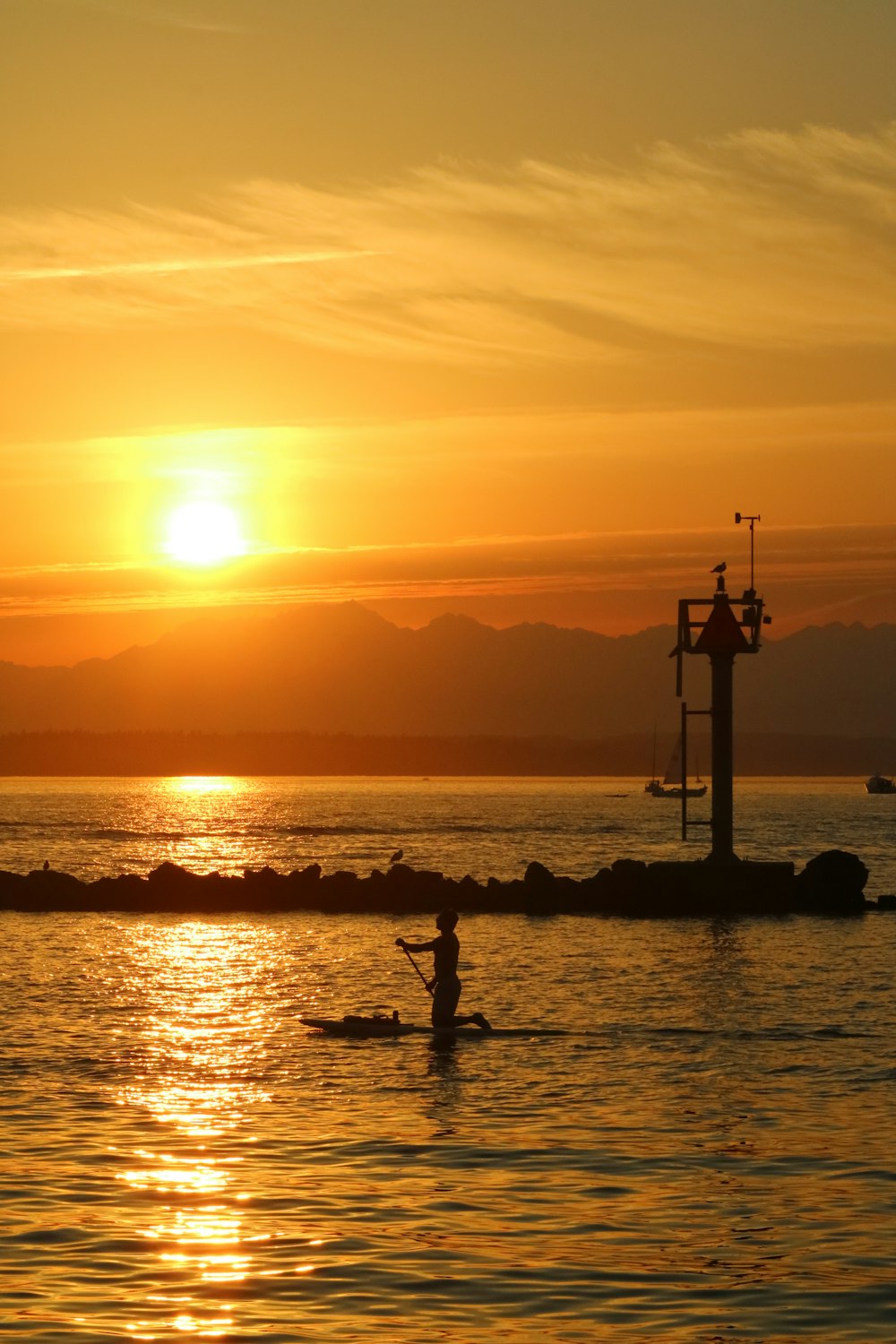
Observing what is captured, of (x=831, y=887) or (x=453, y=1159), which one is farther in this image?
(x=831, y=887)

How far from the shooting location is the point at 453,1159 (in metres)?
18.8

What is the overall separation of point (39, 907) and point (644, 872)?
23.0 meters

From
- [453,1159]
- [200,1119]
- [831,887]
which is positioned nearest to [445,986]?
[200,1119]

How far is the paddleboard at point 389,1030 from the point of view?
28.1 m

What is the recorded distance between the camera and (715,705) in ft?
188

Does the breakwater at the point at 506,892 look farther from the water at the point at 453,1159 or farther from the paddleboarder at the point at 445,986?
the paddleboarder at the point at 445,986

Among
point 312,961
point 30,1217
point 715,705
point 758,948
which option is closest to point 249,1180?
point 30,1217

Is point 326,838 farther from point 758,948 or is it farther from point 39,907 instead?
point 758,948

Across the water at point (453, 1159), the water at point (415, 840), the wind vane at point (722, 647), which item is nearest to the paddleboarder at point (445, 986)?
the water at point (453, 1159)

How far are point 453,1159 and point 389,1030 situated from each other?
9.64 meters

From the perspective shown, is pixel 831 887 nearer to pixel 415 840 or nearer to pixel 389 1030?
pixel 389 1030

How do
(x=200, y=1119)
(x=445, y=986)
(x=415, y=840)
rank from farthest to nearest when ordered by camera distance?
(x=415, y=840) < (x=445, y=986) < (x=200, y=1119)

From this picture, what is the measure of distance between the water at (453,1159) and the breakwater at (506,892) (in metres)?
17.3

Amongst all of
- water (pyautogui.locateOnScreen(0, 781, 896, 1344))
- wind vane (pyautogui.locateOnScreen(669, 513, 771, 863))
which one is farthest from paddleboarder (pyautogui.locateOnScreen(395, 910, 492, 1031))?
wind vane (pyautogui.locateOnScreen(669, 513, 771, 863))
